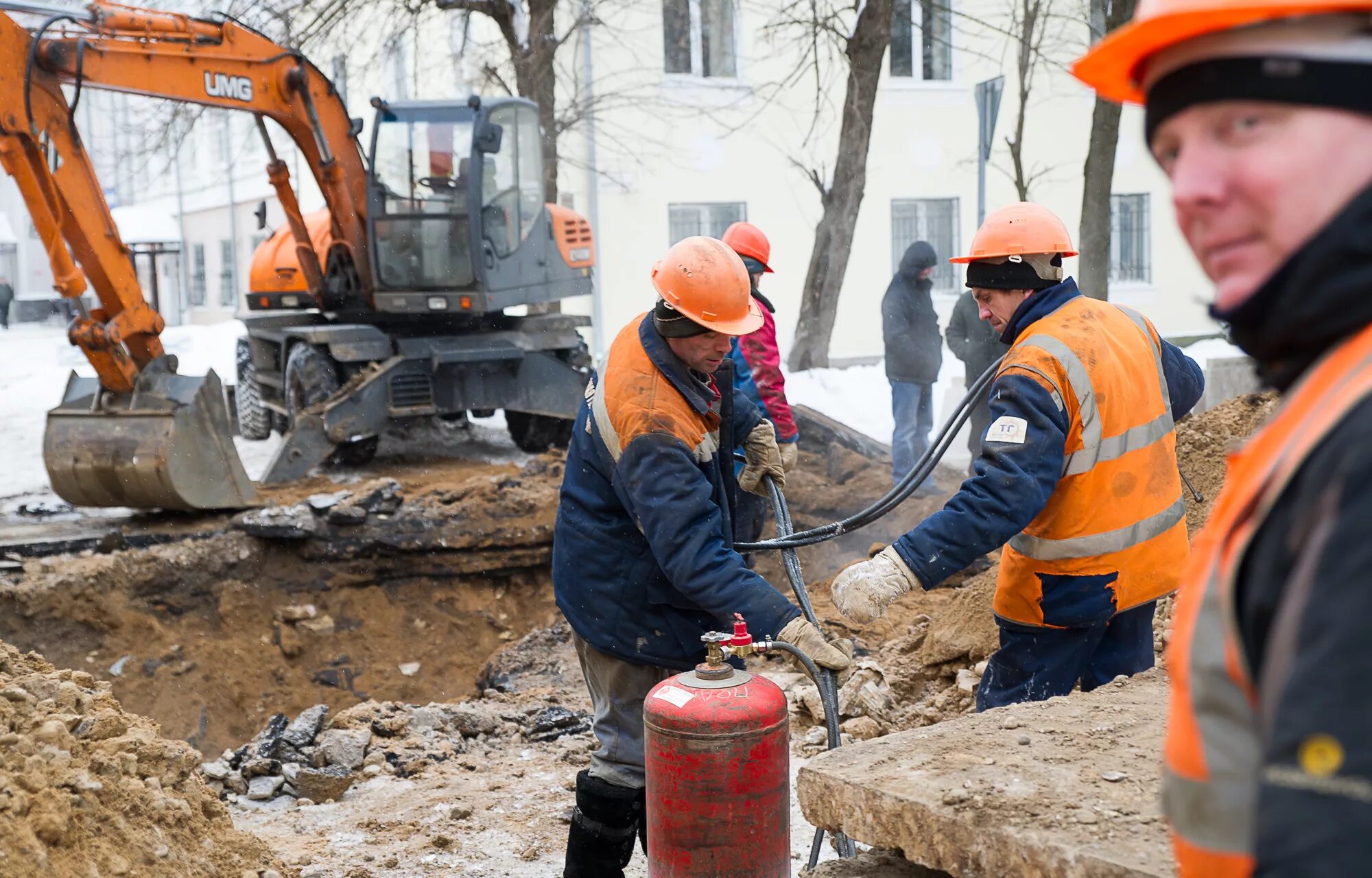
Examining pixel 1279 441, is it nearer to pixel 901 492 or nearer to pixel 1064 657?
pixel 1064 657

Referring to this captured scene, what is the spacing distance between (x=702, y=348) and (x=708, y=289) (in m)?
0.19

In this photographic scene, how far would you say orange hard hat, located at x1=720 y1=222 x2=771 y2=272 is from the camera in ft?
25.0

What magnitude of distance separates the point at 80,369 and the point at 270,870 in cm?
1932

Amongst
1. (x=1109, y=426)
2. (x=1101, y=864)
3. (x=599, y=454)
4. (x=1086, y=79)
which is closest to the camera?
(x=1086, y=79)

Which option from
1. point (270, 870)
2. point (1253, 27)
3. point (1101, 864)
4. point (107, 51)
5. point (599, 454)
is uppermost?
point (107, 51)

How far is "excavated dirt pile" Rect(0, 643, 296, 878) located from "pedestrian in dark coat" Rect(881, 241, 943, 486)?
22.8ft

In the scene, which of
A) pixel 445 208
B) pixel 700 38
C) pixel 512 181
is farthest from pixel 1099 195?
pixel 700 38

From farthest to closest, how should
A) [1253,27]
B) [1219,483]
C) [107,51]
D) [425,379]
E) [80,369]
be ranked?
[80,369] < [425,379] < [107,51] < [1219,483] < [1253,27]

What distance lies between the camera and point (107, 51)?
941 cm

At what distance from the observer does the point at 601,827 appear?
4004 mm

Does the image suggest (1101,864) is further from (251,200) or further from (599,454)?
(251,200)

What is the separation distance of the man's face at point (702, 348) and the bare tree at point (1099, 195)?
8.18 metres

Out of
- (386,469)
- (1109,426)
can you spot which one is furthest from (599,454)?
(386,469)

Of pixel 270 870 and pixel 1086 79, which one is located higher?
pixel 1086 79
